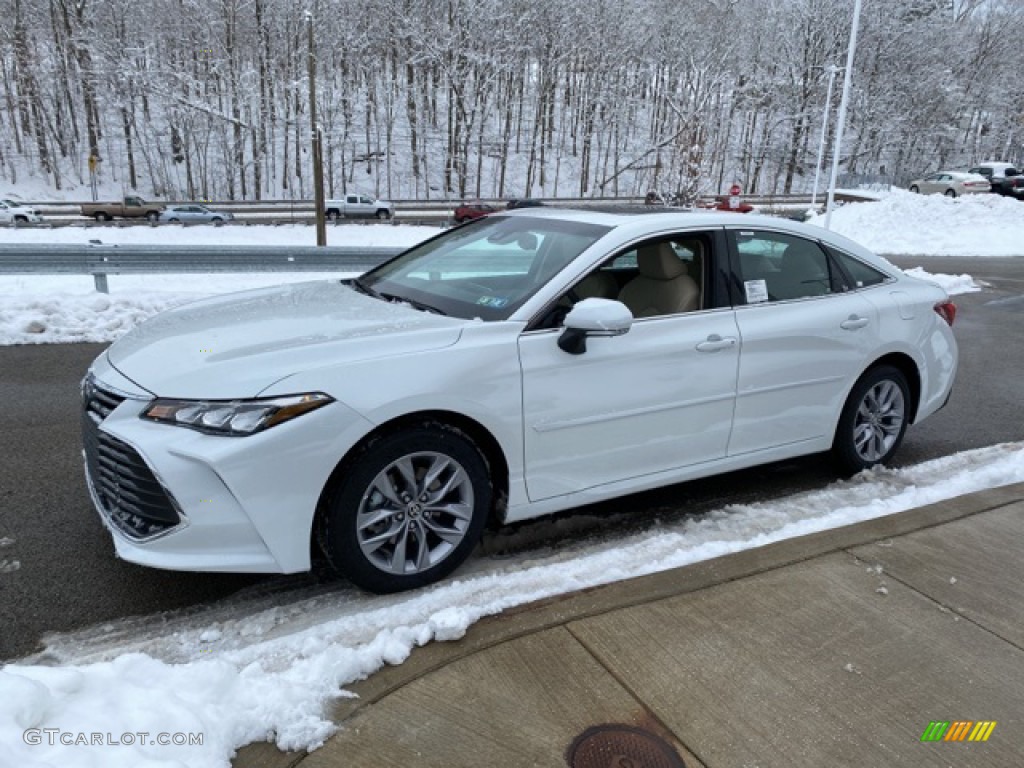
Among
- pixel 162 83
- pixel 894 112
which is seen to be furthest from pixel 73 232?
pixel 894 112

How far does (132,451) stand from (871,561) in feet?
10.5

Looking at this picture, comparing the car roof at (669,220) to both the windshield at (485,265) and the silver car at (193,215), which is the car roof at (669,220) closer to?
the windshield at (485,265)

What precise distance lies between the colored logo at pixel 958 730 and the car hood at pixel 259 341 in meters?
2.19

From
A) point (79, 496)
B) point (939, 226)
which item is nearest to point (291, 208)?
point (939, 226)

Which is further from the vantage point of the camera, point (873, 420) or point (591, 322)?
point (873, 420)

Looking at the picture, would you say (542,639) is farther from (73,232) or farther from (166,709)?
(73,232)

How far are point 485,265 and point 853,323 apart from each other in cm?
219

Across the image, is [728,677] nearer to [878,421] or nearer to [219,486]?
[219,486]

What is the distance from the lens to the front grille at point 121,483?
2809mm

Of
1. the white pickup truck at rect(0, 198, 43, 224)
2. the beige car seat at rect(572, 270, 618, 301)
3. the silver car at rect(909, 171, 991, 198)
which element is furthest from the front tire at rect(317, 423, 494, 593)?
the silver car at rect(909, 171, 991, 198)

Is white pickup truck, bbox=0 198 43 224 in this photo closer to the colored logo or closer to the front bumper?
the front bumper

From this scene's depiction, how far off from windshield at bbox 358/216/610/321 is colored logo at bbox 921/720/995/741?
2.19 metres

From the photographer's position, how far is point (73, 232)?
2752 centimetres

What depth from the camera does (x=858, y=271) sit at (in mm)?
4656
